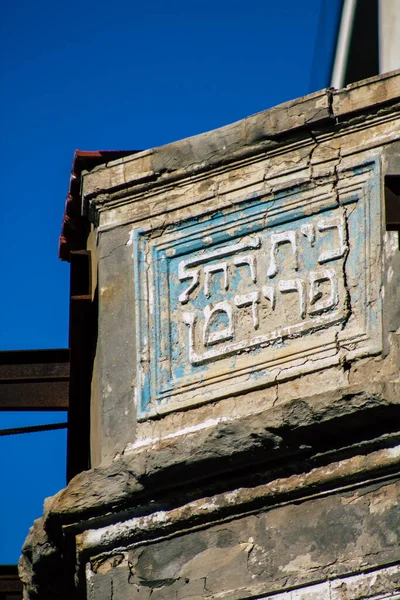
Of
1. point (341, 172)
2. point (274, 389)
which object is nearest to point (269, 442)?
point (274, 389)

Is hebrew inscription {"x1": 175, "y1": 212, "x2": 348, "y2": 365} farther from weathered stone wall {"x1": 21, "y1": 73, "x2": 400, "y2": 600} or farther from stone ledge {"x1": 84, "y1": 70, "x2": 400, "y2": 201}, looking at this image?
stone ledge {"x1": 84, "y1": 70, "x2": 400, "y2": 201}

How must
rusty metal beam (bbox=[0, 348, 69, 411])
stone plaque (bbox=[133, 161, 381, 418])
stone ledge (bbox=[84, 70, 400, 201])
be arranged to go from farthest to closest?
rusty metal beam (bbox=[0, 348, 69, 411]) → stone ledge (bbox=[84, 70, 400, 201]) → stone plaque (bbox=[133, 161, 381, 418])

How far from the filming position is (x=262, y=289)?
21.7 ft

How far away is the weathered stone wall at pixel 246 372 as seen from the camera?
612cm

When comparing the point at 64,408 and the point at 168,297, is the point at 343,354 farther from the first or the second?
the point at 64,408

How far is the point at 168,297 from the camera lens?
6844 mm

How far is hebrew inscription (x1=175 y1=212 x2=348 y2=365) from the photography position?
6.48m

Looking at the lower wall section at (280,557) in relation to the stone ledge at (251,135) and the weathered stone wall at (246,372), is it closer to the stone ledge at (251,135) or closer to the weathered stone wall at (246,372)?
the weathered stone wall at (246,372)

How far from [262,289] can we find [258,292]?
0.07 feet

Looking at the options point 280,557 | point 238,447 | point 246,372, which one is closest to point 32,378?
point 246,372

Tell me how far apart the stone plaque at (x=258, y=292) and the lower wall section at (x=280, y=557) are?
578 mm

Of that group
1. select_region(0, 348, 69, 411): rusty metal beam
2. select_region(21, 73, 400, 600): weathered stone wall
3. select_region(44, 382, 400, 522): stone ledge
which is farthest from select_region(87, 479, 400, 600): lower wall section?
select_region(0, 348, 69, 411): rusty metal beam

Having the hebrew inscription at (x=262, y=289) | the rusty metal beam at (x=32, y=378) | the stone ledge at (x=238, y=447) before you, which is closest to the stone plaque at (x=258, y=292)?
the hebrew inscription at (x=262, y=289)

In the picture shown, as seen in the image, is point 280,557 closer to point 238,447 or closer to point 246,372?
point 238,447
